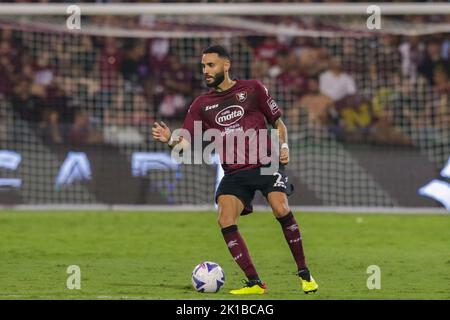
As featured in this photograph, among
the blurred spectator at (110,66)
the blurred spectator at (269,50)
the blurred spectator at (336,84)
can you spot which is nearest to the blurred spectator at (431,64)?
the blurred spectator at (336,84)

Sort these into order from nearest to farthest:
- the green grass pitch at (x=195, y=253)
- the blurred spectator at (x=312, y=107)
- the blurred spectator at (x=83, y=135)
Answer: the green grass pitch at (x=195, y=253) < the blurred spectator at (x=83, y=135) < the blurred spectator at (x=312, y=107)

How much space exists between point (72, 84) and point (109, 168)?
225cm

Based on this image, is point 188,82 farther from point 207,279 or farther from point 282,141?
point 207,279

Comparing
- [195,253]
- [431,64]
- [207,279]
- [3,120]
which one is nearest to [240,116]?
[207,279]

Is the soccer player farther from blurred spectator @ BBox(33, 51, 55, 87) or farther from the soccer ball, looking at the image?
blurred spectator @ BBox(33, 51, 55, 87)

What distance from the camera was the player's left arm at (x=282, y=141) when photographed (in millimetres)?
9961

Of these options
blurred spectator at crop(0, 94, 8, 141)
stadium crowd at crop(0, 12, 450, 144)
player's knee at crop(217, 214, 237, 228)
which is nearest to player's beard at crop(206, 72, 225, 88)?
player's knee at crop(217, 214, 237, 228)

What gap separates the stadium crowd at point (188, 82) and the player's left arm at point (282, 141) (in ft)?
27.9

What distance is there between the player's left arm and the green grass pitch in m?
1.15

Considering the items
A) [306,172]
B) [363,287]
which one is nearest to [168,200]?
[306,172]

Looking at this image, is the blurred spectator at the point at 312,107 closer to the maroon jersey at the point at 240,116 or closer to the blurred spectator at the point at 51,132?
the blurred spectator at the point at 51,132

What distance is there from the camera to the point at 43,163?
737 inches

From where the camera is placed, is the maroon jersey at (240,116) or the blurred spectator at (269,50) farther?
the blurred spectator at (269,50)

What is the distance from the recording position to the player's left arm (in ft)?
32.7
